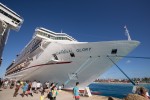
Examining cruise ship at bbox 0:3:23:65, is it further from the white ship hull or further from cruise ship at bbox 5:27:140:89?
the white ship hull

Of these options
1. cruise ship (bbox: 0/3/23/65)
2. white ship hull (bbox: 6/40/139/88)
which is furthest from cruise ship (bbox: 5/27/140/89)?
cruise ship (bbox: 0/3/23/65)

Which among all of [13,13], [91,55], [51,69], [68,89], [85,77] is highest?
[13,13]

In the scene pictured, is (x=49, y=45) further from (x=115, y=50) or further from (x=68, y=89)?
(x=115, y=50)

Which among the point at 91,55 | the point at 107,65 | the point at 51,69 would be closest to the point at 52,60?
the point at 51,69

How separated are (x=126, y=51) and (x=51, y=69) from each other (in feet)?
31.1

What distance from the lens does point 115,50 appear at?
49.2 feet

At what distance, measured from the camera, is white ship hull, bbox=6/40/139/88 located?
15.0 m

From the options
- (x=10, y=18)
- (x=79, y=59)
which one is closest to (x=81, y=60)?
(x=79, y=59)

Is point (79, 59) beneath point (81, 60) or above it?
above

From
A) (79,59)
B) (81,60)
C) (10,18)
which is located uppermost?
(10,18)

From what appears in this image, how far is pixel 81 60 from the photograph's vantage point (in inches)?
633

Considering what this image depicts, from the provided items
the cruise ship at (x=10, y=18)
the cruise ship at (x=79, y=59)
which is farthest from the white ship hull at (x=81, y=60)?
the cruise ship at (x=10, y=18)

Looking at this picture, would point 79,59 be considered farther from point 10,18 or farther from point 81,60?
point 10,18

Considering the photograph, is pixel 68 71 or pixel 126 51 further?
pixel 68 71
